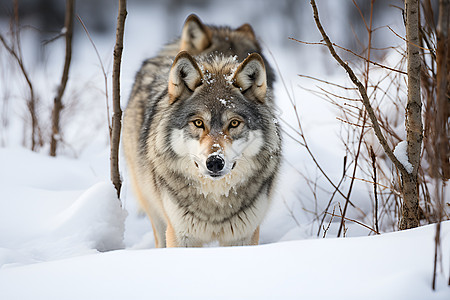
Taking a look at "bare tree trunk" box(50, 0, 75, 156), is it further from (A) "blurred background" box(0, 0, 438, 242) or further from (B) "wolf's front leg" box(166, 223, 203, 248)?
(B) "wolf's front leg" box(166, 223, 203, 248)

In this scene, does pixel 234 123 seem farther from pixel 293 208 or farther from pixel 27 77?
pixel 27 77

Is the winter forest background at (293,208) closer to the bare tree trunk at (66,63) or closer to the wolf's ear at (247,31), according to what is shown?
the bare tree trunk at (66,63)

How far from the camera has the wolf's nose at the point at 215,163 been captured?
2.13 meters

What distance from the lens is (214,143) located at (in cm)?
221

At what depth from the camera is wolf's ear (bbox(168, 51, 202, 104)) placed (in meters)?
2.41

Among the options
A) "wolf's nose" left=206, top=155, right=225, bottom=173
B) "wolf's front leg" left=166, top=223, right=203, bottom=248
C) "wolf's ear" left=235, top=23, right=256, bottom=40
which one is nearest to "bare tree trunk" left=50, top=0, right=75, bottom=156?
"wolf's ear" left=235, top=23, right=256, bottom=40

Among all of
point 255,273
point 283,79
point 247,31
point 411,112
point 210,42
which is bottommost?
point 255,273

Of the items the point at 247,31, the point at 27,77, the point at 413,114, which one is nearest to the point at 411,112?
the point at 413,114

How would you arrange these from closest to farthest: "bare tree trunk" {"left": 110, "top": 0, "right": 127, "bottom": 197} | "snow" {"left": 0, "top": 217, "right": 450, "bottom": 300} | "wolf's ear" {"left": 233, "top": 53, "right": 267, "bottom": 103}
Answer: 1. "snow" {"left": 0, "top": 217, "right": 450, "bottom": 300}
2. "wolf's ear" {"left": 233, "top": 53, "right": 267, "bottom": 103}
3. "bare tree trunk" {"left": 110, "top": 0, "right": 127, "bottom": 197}

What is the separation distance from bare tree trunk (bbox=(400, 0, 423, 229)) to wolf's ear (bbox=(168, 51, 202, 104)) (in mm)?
1150

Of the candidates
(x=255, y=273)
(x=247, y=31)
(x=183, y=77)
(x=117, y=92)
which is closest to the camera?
(x=255, y=273)

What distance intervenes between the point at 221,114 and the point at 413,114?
3.25 ft

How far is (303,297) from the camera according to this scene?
1.24 metres

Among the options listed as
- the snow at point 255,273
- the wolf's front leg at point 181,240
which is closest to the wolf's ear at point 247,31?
the wolf's front leg at point 181,240
